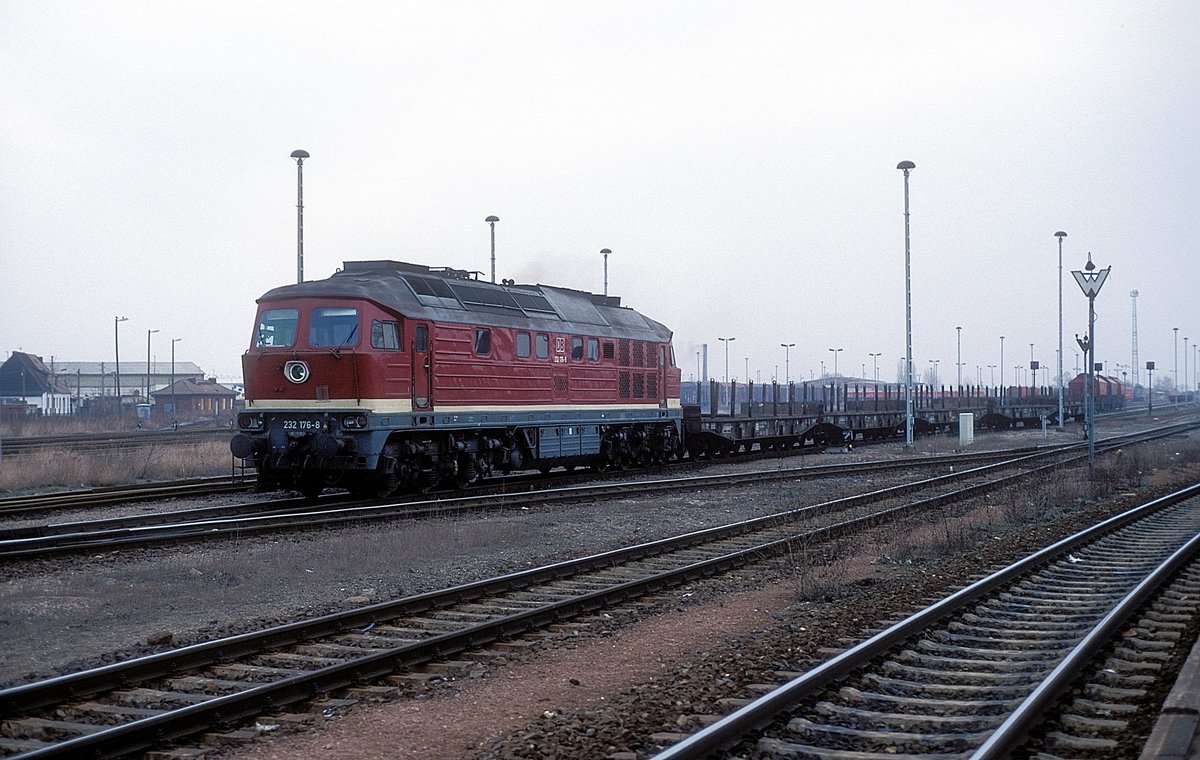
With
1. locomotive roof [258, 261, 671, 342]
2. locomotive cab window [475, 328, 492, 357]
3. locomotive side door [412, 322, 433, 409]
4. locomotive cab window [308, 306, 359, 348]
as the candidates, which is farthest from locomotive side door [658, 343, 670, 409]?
locomotive cab window [308, 306, 359, 348]

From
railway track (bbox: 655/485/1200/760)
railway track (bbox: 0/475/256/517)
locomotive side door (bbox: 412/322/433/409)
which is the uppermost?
locomotive side door (bbox: 412/322/433/409)

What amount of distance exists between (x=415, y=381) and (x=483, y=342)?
2401 millimetres

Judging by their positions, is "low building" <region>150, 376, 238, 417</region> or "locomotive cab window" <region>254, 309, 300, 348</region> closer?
"locomotive cab window" <region>254, 309, 300, 348</region>

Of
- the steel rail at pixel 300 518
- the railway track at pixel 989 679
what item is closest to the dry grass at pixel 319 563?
the steel rail at pixel 300 518

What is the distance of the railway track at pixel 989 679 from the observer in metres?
6.33

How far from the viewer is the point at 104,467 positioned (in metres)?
25.2

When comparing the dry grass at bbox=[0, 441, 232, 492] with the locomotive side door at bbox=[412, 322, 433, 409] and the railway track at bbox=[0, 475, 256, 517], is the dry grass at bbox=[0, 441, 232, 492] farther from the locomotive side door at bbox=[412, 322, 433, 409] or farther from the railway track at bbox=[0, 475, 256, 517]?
the locomotive side door at bbox=[412, 322, 433, 409]

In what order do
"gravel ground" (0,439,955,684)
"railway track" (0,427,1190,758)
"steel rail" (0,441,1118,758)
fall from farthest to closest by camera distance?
1. "gravel ground" (0,439,955,684)
2. "railway track" (0,427,1190,758)
3. "steel rail" (0,441,1118,758)

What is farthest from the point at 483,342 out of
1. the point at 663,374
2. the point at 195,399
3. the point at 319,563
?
the point at 195,399

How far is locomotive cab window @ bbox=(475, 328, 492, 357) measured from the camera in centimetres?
2134

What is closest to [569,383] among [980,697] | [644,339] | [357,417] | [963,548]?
[644,339]

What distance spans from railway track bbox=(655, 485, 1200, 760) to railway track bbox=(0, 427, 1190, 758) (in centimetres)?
301

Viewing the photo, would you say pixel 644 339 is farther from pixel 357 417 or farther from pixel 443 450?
pixel 357 417

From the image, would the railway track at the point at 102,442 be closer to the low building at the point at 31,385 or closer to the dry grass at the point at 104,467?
the dry grass at the point at 104,467
